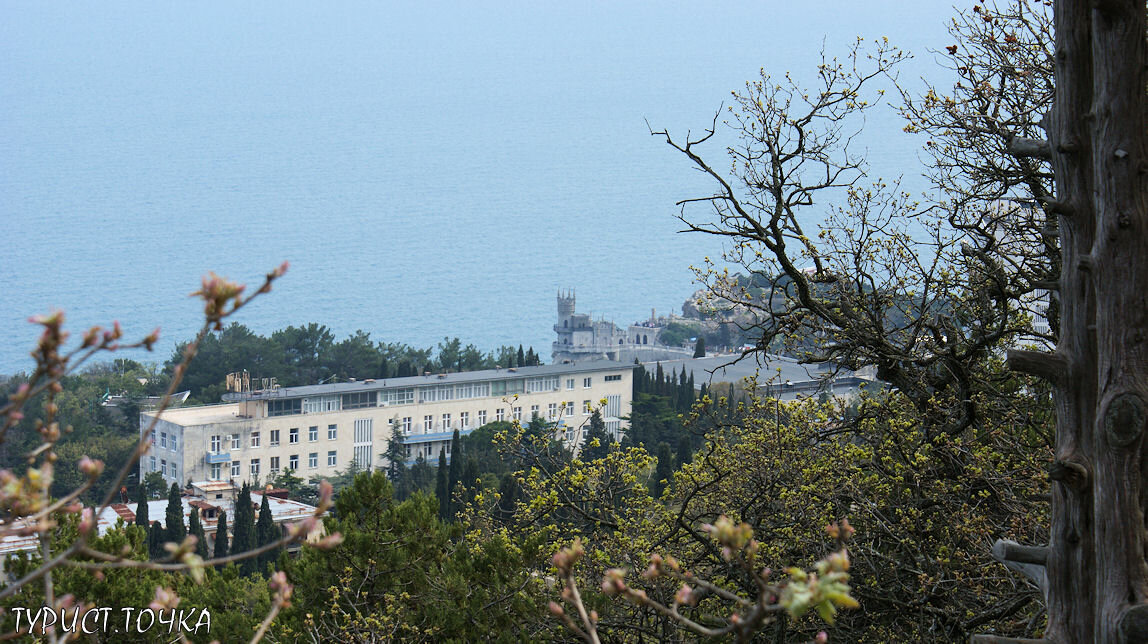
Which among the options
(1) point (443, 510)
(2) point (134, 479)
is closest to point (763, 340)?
(1) point (443, 510)

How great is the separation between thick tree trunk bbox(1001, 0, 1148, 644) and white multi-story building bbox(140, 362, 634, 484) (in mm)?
55137

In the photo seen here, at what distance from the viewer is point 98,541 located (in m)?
8.13

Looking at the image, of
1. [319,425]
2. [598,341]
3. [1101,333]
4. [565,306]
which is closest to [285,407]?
[319,425]

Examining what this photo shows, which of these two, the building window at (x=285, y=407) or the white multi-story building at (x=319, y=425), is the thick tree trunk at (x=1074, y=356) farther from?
the building window at (x=285, y=407)

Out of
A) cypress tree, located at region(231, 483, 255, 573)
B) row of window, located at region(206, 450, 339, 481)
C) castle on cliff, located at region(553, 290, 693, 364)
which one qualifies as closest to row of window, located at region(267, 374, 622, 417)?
row of window, located at region(206, 450, 339, 481)

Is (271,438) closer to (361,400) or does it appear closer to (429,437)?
(361,400)

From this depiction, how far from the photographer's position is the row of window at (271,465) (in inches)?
2335

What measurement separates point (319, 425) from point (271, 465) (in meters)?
3.46

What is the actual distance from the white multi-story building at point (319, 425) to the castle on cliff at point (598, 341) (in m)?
26.2

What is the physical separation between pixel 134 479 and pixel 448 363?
20868 millimetres

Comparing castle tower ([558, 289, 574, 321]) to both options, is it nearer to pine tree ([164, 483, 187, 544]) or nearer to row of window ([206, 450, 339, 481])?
row of window ([206, 450, 339, 481])

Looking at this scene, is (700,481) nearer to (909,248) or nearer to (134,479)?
(909,248)

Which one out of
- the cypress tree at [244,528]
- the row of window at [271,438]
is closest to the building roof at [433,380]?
the row of window at [271,438]

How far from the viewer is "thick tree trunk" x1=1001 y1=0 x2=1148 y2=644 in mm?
3137
